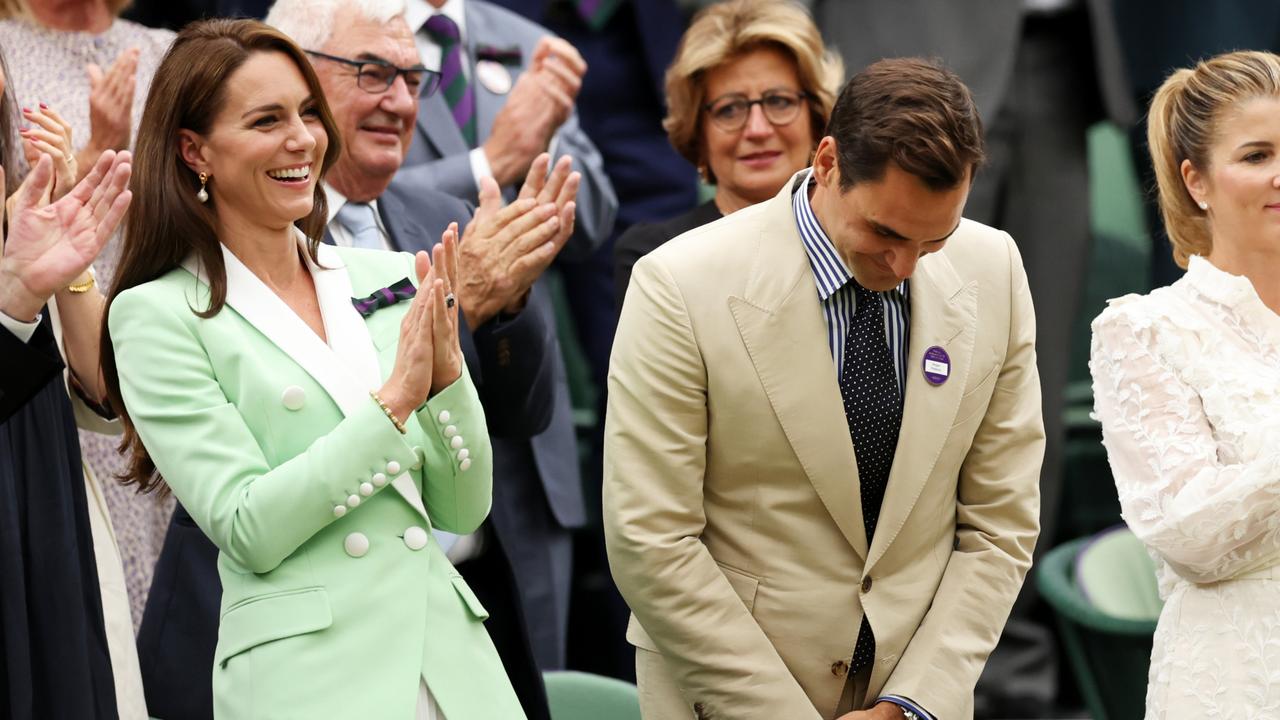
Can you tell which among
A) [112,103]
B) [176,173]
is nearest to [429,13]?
[112,103]

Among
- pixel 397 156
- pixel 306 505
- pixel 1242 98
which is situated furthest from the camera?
pixel 397 156

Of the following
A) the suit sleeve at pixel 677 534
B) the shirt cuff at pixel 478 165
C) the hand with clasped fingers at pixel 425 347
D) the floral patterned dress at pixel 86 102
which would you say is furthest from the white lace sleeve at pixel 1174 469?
the floral patterned dress at pixel 86 102

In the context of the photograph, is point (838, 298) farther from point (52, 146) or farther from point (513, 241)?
point (52, 146)

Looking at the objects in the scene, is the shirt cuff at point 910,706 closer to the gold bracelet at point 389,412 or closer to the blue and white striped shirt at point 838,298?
the blue and white striped shirt at point 838,298

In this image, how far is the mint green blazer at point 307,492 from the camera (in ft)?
8.57

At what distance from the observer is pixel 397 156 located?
3.57m

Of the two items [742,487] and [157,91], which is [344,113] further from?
[742,487]

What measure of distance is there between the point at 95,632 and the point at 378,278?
749mm

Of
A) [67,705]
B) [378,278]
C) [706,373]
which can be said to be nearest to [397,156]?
[378,278]

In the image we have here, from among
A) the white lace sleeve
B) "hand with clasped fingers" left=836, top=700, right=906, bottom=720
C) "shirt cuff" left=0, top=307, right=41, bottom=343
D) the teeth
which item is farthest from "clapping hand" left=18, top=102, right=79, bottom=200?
the white lace sleeve

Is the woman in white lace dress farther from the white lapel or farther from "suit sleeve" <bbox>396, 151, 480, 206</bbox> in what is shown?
"suit sleeve" <bbox>396, 151, 480, 206</bbox>

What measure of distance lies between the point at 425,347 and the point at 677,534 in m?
0.52

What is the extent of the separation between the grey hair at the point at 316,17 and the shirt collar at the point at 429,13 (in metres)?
0.54

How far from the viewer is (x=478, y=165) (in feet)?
13.5
